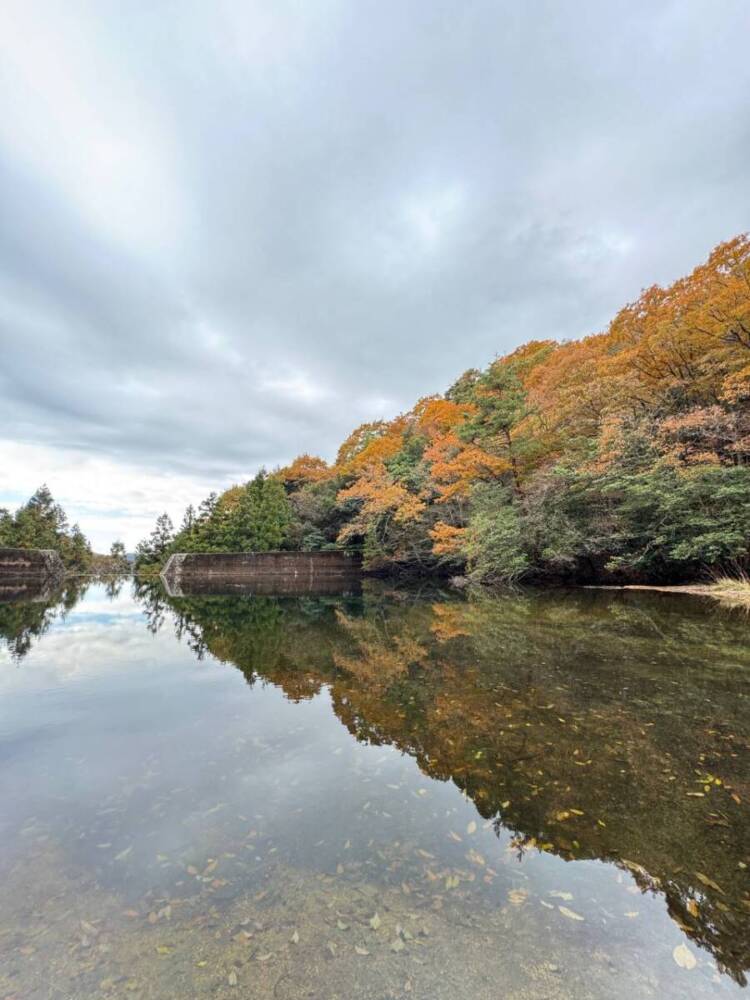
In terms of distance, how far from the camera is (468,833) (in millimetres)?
2607

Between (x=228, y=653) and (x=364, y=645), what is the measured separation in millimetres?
2335

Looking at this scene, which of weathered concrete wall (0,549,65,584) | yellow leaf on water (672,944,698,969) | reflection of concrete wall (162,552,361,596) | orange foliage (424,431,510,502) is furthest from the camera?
reflection of concrete wall (162,552,361,596)

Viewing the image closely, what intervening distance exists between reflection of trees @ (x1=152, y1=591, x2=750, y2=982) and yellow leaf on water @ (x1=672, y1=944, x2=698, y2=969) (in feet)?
0.34

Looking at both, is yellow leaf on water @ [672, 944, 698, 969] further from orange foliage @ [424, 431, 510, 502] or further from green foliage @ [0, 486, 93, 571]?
green foliage @ [0, 486, 93, 571]

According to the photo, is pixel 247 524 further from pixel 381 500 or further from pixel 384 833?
pixel 384 833

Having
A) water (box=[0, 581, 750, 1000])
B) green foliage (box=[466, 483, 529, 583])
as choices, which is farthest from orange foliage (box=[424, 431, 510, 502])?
water (box=[0, 581, 750, 1000])

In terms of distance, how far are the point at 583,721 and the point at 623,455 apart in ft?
34.3

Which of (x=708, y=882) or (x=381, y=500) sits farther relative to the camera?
(x=381, y=500)

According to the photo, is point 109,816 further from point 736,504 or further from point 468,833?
point 736,504

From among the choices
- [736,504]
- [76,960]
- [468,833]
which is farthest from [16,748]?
[736,504]

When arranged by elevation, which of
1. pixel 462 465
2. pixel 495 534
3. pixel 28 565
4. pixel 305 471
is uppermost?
pixel 305 471

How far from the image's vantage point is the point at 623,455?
12609 mm

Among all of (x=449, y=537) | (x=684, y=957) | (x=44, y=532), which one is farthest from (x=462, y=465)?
(x=44, y=532)

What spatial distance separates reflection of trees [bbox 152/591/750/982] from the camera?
7.81ft
